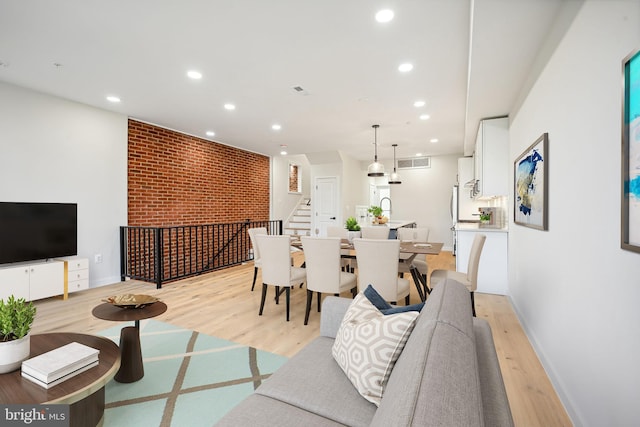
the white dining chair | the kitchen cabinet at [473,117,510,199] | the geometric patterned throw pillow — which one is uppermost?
the kitchen cabinet at [473,117,510,199]

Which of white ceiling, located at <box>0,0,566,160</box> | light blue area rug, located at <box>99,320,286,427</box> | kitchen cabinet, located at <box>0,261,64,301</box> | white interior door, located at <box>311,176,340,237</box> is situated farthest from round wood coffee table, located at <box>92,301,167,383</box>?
white interior door, located at <box>311,176,340,237</box>

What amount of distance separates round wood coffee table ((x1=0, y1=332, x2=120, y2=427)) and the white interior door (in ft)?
21.8

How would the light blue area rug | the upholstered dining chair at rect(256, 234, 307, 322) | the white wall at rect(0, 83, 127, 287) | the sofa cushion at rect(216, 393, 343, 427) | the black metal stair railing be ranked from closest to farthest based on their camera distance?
1. the sofa cushion at rect(216, 393, 343, 427)
2. the light blue area rug
3. the upholstered dining chair at rect(256, 234, 307, 322)
4. the white wall at rect(0, 83, 127, 287)
5. the black metal stair railing

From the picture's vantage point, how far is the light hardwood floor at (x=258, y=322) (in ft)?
6.30

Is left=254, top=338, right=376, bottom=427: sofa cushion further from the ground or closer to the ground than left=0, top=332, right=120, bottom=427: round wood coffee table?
further from the ground

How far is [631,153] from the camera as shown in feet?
3.81

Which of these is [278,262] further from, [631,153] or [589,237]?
[631,153]

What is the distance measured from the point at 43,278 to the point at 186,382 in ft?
9.44

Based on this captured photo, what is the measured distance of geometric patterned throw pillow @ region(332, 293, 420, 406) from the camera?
114 centimetres

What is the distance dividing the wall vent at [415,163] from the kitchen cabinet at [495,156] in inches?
169

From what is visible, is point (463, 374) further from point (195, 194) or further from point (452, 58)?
point (195, 194)

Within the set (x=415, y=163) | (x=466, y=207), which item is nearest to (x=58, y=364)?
(x=466, y=207)

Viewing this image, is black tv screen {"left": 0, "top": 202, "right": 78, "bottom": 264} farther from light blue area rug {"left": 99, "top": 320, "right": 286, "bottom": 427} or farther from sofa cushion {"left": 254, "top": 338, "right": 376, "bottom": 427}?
sofa cushion {"left": 254, "top": 338, "right": 376, "bottom": 427}

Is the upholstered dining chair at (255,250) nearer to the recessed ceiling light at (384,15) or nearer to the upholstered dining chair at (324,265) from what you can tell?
the upholstered dining chair at (324,265)
